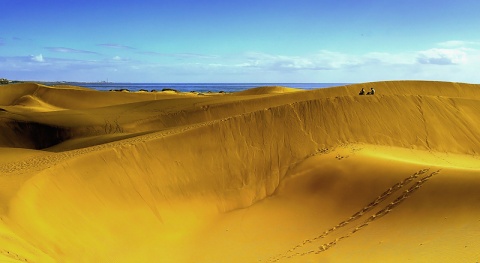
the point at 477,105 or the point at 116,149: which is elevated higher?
the point at 477,105

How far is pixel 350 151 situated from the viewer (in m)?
14.1

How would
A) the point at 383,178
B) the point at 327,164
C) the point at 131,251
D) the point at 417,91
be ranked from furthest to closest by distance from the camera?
the point at 417,91
the point at 327,164
the point at 383,178
the point at 131,251

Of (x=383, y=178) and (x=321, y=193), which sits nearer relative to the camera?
(x=383, y=178)

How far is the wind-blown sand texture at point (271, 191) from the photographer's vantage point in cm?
845

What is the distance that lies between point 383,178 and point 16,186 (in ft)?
33.3

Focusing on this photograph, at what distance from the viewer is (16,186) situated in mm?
10203

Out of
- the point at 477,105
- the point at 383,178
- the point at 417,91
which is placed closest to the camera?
the point at 383,178

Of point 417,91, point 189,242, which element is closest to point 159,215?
point 189,242

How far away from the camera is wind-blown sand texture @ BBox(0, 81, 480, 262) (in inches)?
332

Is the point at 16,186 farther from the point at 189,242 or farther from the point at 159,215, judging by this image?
the point at 189,242

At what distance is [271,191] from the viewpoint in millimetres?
12891

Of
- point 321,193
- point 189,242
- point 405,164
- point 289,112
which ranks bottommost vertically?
point 189,242

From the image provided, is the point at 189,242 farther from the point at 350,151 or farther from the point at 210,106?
the point at 210,106

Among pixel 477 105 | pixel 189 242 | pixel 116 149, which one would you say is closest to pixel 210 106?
pixel 116 149
